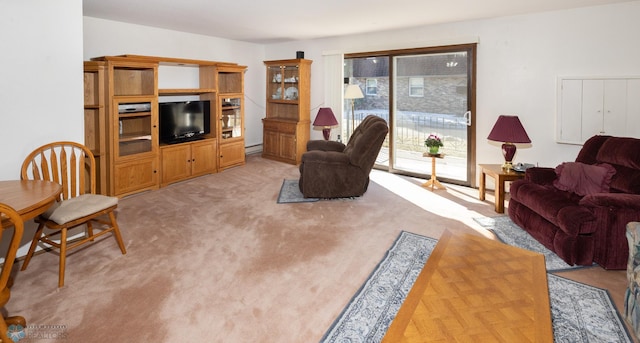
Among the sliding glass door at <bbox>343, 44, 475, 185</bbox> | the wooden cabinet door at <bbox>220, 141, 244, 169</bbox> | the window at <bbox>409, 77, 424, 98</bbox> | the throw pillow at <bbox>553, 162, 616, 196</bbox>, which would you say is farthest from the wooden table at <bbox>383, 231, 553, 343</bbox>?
the wooden cabinet door at <bbox>220, 141, 244, 169</bbox>

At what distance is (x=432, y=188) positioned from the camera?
5164mm

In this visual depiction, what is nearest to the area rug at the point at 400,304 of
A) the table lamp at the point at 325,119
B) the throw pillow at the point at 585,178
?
the throw pillow at the point at 585,178

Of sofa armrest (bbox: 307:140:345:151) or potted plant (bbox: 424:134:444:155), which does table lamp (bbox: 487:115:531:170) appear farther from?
sofa armrest (bbox: 307:140:345:151)

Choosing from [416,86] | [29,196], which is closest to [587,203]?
[416,86]

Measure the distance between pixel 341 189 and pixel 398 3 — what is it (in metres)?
2.26

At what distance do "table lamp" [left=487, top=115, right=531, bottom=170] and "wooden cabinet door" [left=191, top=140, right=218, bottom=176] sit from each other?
4.22 m

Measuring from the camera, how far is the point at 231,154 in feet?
21.3

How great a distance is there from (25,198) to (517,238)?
379 cm

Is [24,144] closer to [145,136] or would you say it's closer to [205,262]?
[205,262]

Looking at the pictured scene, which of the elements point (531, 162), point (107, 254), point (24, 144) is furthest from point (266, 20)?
point (531, 162)

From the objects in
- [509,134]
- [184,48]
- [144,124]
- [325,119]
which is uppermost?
[184,48]

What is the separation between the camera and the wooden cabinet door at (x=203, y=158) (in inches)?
228

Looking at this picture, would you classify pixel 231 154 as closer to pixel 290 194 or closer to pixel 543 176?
pixel 290 194

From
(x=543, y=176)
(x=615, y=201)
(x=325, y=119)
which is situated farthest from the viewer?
(x=325, y=119)
